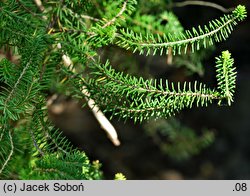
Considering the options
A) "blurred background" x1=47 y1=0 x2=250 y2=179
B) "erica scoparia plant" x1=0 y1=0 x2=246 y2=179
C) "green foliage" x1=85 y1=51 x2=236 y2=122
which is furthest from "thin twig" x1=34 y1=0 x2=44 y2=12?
"blurred background" x1=47 y1=0 x2=250 y2=179

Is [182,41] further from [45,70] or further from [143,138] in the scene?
[143,138]

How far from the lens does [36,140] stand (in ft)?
2.65

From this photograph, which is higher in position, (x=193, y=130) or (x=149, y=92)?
(x=193, y=130)

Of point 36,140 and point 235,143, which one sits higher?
point 235,143

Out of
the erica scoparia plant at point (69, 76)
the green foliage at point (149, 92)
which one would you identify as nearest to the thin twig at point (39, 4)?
the erica scoparia plant at point (69, 76)

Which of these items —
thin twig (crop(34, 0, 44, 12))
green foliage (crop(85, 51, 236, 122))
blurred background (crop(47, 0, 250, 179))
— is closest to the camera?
green foliage (crop(85, 51, 236, 122))

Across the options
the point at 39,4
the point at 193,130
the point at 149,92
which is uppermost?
the point at 193,130

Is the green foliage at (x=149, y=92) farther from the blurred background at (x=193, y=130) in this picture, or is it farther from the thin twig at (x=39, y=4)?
the blurred background at (x=193, y=130)

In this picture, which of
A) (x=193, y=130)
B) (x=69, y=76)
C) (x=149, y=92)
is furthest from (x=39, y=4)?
(x=193, y=130)

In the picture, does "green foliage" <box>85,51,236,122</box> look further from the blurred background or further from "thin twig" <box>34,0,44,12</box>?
the blurred background

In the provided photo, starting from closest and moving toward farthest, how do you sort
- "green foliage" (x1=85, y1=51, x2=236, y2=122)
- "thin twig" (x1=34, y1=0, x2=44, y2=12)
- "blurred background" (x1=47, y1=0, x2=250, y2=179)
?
"green foliage" (x1=85, y1=51, x2=236, y2=122), "thin twig" (x1=34, y1=0, x2=44, y2=12), "blurred background" (x1=47, y1=0, x2=250, y2=179)

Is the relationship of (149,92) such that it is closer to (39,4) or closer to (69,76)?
(69,76)

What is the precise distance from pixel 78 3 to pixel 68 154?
0.95 ft

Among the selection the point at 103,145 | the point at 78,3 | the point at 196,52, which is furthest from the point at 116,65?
the point at 103,145
